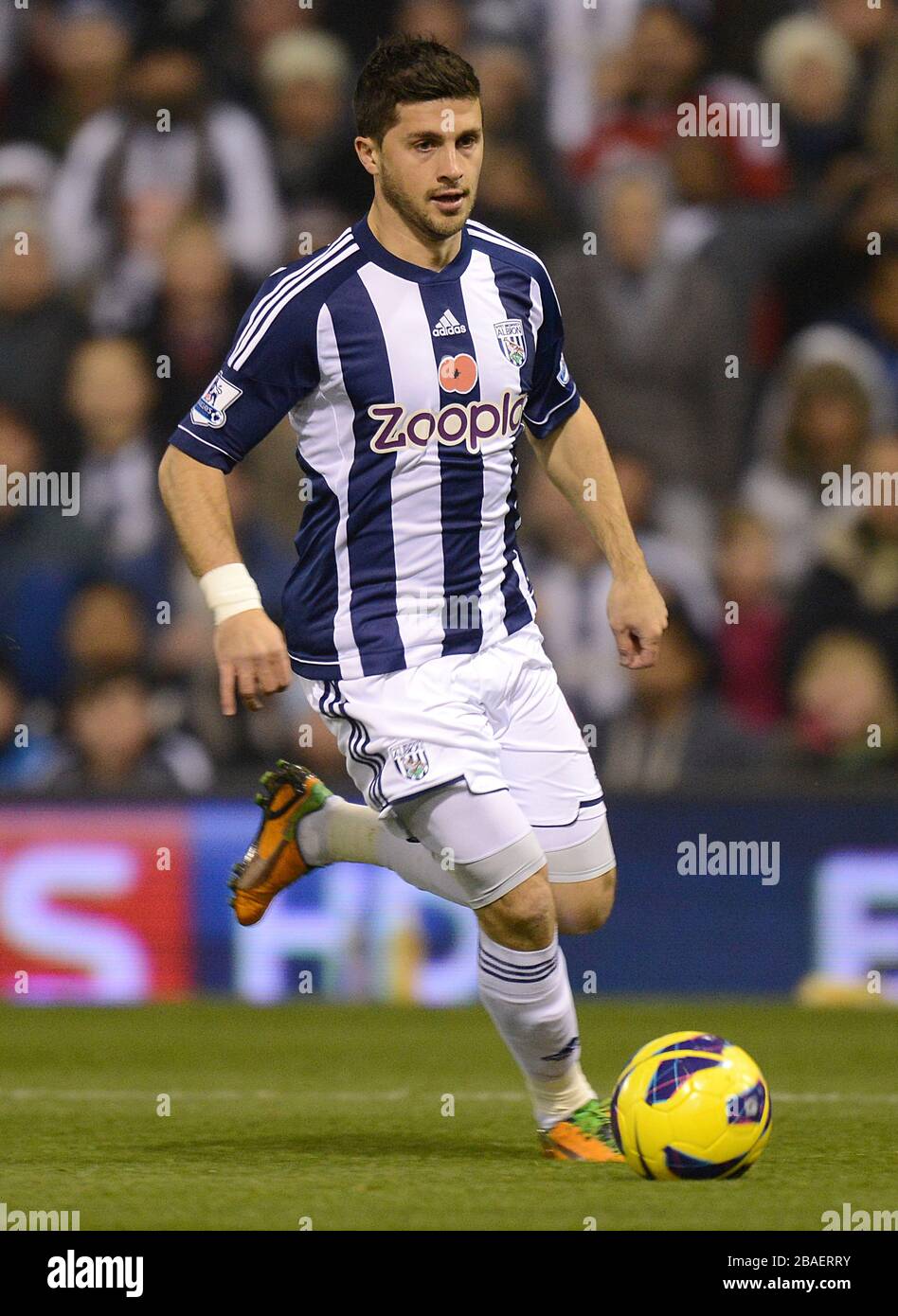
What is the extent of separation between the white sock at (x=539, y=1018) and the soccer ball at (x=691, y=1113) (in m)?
0.35

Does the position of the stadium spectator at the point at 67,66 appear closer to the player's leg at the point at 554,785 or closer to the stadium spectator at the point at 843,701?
the stadium spectator at the point at 843,701

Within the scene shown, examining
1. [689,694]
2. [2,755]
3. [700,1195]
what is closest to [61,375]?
[2,755]

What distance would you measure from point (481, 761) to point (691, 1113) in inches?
32.5

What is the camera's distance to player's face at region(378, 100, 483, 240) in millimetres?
4488

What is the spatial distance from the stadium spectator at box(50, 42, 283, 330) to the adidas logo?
16.4 feet

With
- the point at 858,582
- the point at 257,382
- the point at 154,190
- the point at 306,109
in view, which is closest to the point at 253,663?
the point at 257,382

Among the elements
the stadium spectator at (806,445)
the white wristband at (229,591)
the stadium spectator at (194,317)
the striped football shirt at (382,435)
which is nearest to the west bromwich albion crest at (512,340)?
the striped football shirt at (382,435)

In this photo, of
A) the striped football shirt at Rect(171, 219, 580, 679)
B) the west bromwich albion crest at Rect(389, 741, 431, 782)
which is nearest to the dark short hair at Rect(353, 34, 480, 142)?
the striped football shirt at Rect(171, 219, 580, 679)

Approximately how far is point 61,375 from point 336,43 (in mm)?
1984

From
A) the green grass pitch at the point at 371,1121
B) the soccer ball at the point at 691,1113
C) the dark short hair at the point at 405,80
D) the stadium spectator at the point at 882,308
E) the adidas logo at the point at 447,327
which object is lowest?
the green grass pitch at the point at 371,1121

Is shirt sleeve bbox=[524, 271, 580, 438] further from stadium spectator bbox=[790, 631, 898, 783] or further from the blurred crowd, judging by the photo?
stadium spectator bbox=[790, 631, 898, 783]

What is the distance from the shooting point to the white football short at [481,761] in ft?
14.6

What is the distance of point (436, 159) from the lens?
4.49 meters

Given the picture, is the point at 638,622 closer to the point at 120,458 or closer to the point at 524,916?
the point at 524,916
